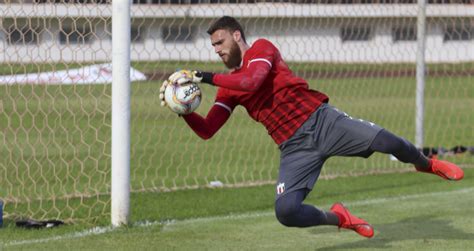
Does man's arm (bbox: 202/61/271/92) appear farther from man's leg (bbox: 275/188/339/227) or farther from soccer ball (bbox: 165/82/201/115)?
man's leg (bbox: 275/188/339/227)

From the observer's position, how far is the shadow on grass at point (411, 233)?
7.96m

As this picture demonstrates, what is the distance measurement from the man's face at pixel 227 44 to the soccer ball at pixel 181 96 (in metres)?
0.32

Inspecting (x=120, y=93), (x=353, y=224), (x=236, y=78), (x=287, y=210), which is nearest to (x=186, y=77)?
(x=236, y=78)

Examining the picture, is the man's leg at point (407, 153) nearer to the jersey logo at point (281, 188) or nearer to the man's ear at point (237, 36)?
the jersey logo at point (281, 188)

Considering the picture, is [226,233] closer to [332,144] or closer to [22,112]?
[332,144]

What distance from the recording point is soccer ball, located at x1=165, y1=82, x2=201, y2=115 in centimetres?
717

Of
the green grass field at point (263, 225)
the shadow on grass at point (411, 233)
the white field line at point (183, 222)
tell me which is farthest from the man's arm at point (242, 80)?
the white field line at point (183, 222)

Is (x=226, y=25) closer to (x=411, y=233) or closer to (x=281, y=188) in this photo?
(x=281, y=188)

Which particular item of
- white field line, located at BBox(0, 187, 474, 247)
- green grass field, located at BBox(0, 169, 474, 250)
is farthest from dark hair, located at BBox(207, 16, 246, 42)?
white field line, located at BBox(0, 187, 474, 247)

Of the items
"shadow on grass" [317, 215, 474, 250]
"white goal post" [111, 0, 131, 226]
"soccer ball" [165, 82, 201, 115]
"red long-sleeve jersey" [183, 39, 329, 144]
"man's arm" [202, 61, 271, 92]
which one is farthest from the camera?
"white goal post" [111, 0, 131, 226]

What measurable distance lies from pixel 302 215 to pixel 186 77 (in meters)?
1.20

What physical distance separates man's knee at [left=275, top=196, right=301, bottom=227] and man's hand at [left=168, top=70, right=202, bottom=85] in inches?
38.5

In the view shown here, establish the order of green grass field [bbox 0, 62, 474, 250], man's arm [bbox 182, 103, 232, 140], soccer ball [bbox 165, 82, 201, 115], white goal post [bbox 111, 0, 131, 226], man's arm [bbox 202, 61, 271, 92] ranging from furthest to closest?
white goal post [bbox 111, 0, 131, 226] → green grass field [bbox 0, 62, 474, 250] → man's arm [bbox 182, 103, 232, 140] → soccer ball [bbox 165, 82, 201, 115] → man's arm [bbox 202, 61, 271, 92]

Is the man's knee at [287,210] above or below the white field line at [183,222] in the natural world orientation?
above
